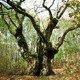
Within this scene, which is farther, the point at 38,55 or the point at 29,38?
the point at 29,38

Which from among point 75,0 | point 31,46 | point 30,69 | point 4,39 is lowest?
point 31,46

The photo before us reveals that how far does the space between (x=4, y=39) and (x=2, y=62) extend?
12751 mm

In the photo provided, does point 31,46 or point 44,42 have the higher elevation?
point 44,42

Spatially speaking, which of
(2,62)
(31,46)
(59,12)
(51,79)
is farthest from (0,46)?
(51,79)

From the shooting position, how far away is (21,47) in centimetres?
2117

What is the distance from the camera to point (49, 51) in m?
20.5

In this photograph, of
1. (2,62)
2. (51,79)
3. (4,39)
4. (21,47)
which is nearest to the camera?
(51,79)

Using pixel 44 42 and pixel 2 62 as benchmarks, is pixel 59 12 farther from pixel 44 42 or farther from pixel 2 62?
pixel 2 62

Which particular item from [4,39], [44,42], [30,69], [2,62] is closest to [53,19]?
[44,42]

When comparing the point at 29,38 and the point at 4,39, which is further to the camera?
the point at 29,38

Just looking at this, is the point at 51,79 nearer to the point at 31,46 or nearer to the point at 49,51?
the point at 49,51

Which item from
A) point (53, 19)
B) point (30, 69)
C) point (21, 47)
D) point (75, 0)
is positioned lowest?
point (30, 69)

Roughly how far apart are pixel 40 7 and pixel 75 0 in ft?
25.2

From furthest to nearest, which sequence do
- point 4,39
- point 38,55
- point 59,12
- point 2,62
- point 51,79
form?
point 4,39 → point 2,62 → point 59,12 → point 38,55 → point 51,79
